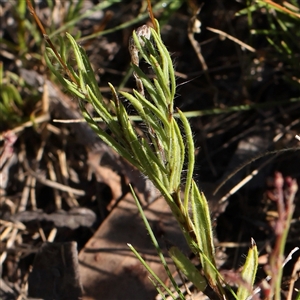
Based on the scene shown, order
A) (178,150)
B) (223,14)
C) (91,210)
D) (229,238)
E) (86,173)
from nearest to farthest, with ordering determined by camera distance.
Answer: (178,150)
(229,238)
(91,210)
(86,173)
(223,14)

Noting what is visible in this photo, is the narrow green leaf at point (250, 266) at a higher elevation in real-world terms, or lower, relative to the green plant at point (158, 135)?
lower

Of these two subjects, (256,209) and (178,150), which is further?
(256,209)

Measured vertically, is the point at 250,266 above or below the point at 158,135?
below

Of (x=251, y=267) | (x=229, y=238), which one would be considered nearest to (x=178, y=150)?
(x=251, y=267)

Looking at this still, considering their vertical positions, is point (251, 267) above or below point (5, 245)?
above

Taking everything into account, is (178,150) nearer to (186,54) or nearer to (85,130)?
(85,130)

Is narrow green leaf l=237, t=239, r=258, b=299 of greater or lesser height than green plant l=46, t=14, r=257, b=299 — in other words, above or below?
below

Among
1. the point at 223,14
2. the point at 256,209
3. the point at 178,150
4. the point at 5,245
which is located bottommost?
the point at 5,245

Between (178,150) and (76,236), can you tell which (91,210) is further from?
(178,150)

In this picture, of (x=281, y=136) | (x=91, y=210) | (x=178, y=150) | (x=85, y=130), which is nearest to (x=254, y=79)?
(x=281, y=136)

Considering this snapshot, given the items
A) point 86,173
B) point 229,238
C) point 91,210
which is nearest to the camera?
point 229,238
